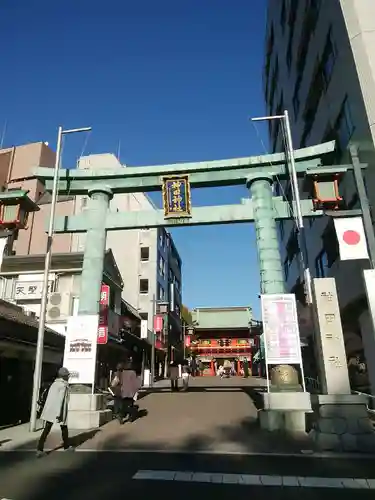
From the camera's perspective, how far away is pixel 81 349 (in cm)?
1192

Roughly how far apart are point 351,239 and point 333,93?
31.6 feet

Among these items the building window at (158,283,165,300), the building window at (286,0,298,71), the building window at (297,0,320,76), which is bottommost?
the building window at (158,283,165,300)

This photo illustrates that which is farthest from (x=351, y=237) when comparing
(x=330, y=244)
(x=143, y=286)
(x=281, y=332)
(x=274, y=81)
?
(x=143, y=286)

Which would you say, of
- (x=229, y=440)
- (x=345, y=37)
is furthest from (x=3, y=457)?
(x=345, y=37)

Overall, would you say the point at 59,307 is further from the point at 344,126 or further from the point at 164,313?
the point at 164,313

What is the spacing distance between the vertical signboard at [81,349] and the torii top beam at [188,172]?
222 inches

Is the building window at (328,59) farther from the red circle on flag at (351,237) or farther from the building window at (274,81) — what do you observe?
the building window at (274,81)

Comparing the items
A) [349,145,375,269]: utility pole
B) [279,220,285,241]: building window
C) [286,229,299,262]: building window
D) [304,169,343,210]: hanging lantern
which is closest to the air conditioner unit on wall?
[304,169,343,210]: hanging lantern

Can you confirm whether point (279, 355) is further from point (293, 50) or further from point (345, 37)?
point (293, 50)

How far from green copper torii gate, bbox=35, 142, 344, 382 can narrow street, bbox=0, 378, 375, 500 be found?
586 centimetres

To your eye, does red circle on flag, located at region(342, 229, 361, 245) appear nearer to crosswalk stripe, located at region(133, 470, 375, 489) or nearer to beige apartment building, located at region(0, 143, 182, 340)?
crosswalk stripe, located at region(133, 470, 375, 489)

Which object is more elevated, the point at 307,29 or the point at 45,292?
the point at 307,29

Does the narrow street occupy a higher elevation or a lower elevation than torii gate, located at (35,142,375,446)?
lower

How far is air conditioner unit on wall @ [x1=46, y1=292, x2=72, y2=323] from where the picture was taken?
22.6 meters
